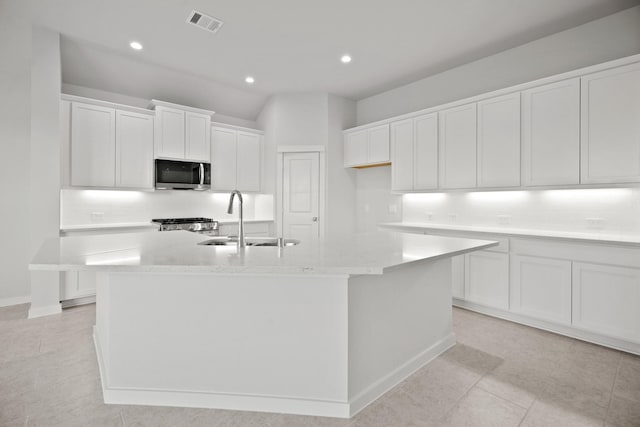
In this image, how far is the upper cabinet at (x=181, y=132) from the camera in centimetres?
451

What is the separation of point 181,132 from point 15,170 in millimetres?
1942

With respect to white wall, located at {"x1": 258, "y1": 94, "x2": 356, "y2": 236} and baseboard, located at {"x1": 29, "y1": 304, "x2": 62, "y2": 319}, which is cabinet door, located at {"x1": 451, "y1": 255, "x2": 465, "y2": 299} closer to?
white wall, located at {"x1": 258, "y1": 94, "x2": 356, "y2": 236}

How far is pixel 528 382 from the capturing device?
2129 mm

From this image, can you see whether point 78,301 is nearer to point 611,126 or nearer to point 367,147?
point 367,147

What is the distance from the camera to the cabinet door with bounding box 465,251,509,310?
10.6 feet

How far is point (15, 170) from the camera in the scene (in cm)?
382

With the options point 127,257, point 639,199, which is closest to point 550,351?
point 639,199

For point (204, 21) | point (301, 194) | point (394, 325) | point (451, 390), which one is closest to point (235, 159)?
point (301, 194)

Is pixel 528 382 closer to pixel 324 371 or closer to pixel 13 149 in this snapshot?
pixel 324 371

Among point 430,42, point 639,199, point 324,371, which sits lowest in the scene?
point 324,371

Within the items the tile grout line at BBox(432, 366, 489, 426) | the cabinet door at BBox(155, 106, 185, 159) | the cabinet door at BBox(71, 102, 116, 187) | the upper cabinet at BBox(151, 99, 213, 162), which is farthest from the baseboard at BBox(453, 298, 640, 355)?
the cabinet door at BBox(71, 102, 116, 187)

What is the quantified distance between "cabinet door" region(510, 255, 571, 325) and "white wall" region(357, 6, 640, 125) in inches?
80.2

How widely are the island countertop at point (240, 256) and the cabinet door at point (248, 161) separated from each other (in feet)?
10.6

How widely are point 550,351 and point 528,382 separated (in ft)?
2.12
